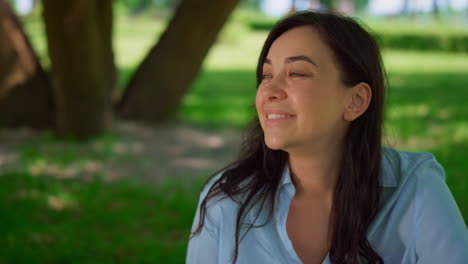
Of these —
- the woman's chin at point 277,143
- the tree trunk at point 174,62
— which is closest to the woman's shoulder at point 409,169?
the woman's chin at point 277,143

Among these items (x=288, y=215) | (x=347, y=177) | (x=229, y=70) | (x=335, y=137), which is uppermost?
(x=335, y=137)

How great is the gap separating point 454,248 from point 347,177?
0.43m

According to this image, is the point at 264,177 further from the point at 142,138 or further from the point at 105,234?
the point at 142,138

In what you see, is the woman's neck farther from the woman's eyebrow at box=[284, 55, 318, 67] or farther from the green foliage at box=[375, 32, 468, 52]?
the green foliage at box=[375, 32, 468, 52]

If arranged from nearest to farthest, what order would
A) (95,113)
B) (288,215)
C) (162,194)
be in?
(288,215) < (162,194) < (95,113)

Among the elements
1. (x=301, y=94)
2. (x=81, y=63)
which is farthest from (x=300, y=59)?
(x=81, y=63)

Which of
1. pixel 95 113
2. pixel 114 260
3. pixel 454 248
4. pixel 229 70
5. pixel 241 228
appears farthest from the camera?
pixel 229 70

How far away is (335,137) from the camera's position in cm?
200

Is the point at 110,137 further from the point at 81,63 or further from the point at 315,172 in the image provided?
the point at 315,172

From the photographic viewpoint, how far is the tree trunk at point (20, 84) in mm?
6250

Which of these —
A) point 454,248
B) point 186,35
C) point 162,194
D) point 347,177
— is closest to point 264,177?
point 347,177

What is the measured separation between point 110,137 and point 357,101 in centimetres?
450

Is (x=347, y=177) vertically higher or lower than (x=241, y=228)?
higher

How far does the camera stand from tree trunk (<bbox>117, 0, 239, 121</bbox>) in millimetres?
5910
